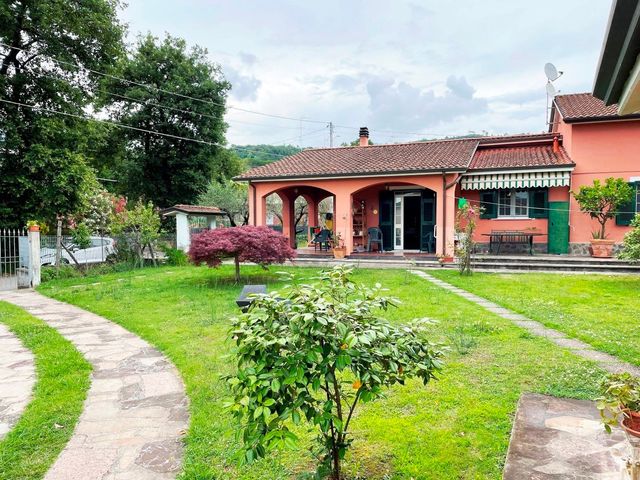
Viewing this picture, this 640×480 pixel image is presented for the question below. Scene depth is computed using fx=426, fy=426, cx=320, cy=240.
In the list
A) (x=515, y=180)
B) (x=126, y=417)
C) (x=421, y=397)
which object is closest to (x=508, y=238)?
(x=515, y=180)

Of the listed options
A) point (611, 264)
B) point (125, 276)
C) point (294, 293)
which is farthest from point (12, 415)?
point (611, 264)

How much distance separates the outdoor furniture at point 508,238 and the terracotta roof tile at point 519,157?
2.39m

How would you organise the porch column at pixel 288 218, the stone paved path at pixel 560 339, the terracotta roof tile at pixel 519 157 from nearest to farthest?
the stone paved path at pixel 560 339, the terracotta roof tile at pixel 519 157, the porch column at pixel 288 218

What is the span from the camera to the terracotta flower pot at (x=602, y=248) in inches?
549

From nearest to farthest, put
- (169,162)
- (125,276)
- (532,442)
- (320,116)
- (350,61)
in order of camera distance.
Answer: (532,442) → (125,276) → (350,61) → (169,162) → (320,116)

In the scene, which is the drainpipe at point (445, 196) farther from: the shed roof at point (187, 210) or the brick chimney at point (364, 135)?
the shed roof at point (187, 210)

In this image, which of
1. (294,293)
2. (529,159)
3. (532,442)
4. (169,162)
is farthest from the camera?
(169,162)

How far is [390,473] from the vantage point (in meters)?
2.93

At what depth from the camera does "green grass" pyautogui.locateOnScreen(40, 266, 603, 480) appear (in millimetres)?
3064

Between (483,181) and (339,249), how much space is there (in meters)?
5.83

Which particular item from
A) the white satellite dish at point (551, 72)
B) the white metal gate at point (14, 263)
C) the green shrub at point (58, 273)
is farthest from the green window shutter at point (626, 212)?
the white metal gate at point (14, 263)

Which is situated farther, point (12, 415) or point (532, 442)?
point (12, 415)

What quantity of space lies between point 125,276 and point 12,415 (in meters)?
11.1

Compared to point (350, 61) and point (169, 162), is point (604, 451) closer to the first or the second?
point (350, 61)
